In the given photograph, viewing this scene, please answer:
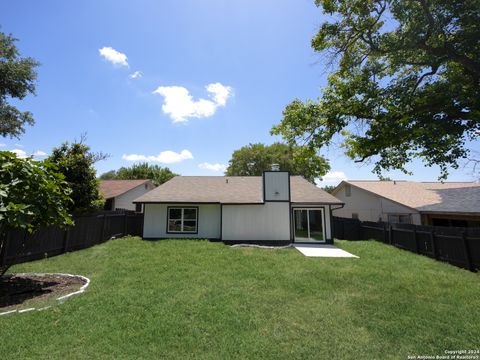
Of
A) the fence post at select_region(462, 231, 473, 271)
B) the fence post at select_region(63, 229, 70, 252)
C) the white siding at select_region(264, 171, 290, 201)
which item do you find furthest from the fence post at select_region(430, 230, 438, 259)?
the fence post at select_region(63, 229, 70, 252)

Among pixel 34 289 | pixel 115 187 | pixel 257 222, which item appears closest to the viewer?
pixel 34 289

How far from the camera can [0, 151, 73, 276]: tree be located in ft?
18.2

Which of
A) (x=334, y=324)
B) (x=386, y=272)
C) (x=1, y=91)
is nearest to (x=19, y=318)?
(x=334, y=324)

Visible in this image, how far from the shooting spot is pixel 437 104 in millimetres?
9719

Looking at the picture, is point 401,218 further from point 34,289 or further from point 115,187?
point 115,187

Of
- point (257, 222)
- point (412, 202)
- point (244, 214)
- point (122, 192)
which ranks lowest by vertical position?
point (257, 222)

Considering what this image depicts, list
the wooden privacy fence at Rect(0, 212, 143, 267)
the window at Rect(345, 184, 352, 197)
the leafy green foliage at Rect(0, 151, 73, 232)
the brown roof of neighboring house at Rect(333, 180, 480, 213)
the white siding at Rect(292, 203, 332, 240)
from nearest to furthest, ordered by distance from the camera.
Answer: the leafy green foliage at Rect(0, 151, 73, 232), the wooden privacy fence at Rect(0, 212, 143, 267), the white siding at Rect(292, 203, 332, 240), the brown roof of neighboring house at Rect(333, 180, 480, 213), the window at Rect(345, 184, 352, 197)

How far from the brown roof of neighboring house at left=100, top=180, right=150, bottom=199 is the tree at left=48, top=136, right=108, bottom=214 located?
980 cm

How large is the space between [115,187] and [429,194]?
28.5m

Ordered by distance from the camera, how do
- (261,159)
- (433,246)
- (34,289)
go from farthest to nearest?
1. (261,159)
2. (433,246)
3. (34,289)

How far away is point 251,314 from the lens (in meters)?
5.31

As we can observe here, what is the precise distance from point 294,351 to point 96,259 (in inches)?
353

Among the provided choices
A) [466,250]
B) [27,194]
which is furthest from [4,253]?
[466,250]

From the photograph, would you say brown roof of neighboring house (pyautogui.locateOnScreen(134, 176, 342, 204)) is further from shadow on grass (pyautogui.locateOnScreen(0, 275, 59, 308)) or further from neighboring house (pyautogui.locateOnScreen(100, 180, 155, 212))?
shadow on grass (pyautogui.locateOnScreen(0, 275, 59, 308))
